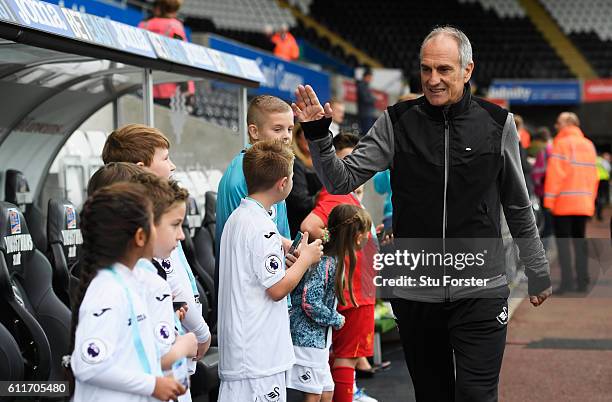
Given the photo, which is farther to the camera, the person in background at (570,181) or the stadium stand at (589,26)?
the stadium stand at (589,26)

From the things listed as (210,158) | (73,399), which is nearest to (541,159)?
(210,158)

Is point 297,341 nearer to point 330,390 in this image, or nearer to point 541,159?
point 330,390

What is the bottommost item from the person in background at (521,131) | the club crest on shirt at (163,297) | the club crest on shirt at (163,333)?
the club crest on shirt at (163,333)

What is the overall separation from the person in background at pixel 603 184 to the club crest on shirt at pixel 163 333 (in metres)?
22.3

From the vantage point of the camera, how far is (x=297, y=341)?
4648 millimetres

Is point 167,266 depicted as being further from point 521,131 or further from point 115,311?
point 521,131

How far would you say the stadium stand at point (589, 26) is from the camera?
30.8 metres

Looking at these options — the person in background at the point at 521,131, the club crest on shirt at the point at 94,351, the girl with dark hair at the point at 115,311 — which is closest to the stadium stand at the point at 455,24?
the person in background at the point at 521,131

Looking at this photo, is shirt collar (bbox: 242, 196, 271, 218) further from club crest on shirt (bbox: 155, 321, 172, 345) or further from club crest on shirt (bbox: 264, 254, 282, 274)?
club crest on shirt (bbox: 155, 321, 172, 345)

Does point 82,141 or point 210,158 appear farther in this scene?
point 210,158

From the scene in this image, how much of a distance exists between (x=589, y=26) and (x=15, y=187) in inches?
1159

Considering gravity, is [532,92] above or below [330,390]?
above

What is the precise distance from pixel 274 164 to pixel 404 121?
56cm

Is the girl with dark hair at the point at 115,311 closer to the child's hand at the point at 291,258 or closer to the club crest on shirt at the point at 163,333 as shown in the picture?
the club crest on shirt at the point at 163,333
